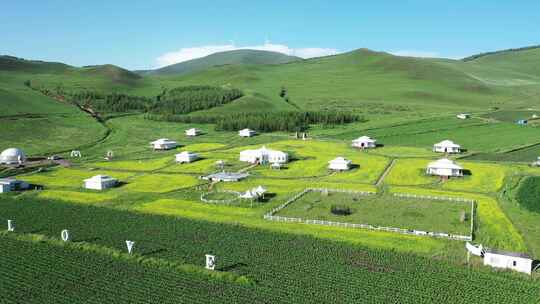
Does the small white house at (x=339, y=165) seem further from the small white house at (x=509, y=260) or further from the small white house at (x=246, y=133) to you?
the small white house at (x=246, y=133)

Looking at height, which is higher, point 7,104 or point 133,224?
point 7,104

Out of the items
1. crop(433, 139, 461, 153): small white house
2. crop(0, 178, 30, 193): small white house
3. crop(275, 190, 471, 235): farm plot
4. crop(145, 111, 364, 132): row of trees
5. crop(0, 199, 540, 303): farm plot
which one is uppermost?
crop(145, 111, 364, 132): row of trees

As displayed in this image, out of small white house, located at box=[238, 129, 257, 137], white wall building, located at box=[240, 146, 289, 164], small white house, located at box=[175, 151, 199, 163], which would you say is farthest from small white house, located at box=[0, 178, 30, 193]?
small white house, located at box=[238, 129, 257, 137]

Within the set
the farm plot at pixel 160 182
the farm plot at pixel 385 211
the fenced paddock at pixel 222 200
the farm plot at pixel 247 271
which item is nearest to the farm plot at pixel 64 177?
the farm plot at pixel 160 182

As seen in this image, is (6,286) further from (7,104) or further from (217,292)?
(7,104)

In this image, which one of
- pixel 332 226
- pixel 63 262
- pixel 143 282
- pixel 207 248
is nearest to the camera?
pixel 143 282

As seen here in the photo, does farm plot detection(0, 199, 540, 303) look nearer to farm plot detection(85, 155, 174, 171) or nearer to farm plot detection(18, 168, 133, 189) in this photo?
farm plot detection(18, 168, 133, 189)

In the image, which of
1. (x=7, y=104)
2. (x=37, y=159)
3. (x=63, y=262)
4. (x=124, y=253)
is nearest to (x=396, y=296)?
(x=124, y=253)
